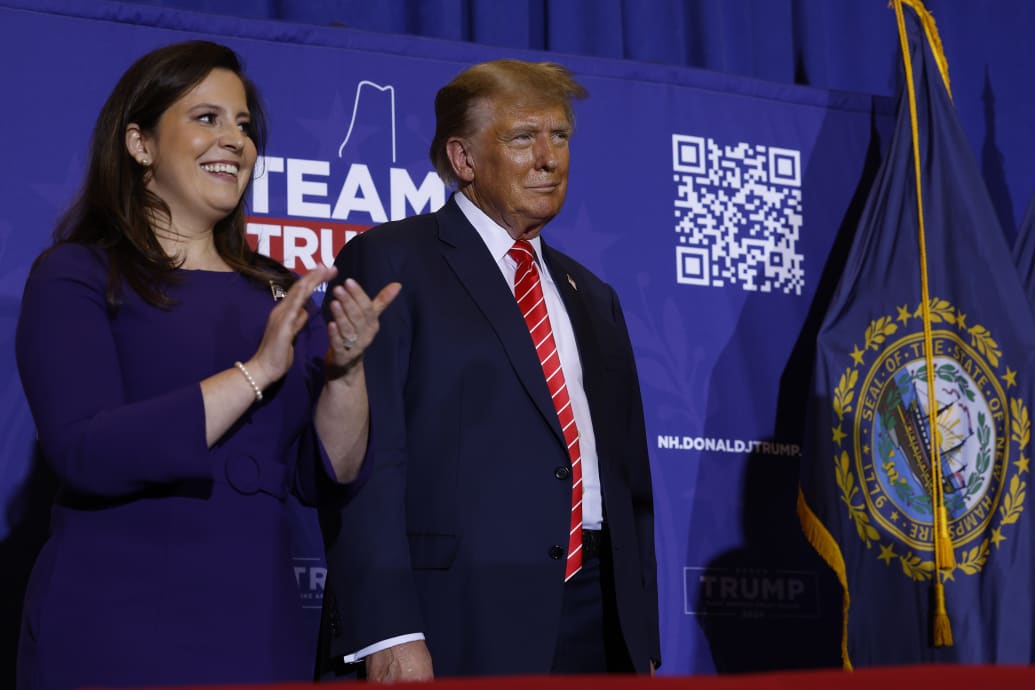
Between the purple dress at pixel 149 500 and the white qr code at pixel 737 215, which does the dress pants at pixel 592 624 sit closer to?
the purple dress at pixel 149 500

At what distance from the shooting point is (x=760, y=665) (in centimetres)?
305

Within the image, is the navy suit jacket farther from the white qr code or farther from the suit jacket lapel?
the white qr code

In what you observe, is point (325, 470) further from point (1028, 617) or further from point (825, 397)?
point (1028, 617)

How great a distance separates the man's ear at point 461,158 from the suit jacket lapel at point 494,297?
0.28ft

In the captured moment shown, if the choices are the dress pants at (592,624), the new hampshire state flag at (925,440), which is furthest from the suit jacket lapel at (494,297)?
the new hampshire state flag at (925,440)

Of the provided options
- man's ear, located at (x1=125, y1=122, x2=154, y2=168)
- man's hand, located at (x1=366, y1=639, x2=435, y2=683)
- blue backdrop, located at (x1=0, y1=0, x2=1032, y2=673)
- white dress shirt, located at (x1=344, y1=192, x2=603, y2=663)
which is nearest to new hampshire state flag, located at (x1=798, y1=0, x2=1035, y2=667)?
blue backdrop, located at (x1=0, y1=0, x2=1032, y2=673)

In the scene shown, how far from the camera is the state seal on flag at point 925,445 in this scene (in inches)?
120

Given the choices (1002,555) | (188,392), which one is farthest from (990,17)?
(188,392)

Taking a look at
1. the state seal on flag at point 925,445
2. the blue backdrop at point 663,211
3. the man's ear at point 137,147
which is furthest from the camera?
the state seal on flag at point 925,445

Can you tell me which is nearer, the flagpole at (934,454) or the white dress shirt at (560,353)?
the white dress shirt at (560,353)

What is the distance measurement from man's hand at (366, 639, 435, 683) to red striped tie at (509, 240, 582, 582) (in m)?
0.27

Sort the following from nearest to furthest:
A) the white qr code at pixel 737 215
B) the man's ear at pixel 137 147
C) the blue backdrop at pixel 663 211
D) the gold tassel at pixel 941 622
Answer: the man's ear at pixel 137 147, the blue backdrop at pixel 663 211, the gold tassel at pixel 941 622, the white qr code at pixel 737 215

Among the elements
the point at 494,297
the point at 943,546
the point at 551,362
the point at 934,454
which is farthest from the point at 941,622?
the point at 494,297

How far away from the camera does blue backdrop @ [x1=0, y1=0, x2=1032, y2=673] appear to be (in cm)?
270
